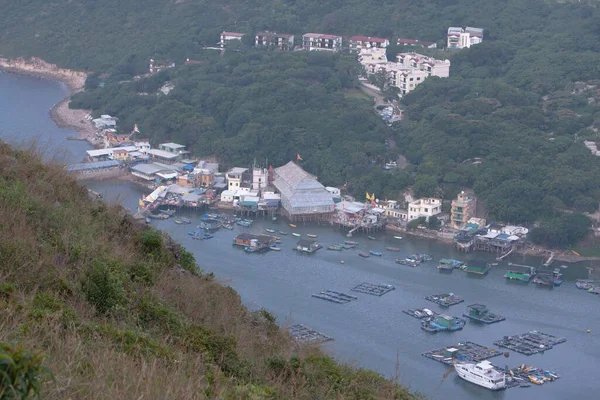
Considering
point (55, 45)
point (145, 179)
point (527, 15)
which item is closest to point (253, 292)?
point (145, 179)

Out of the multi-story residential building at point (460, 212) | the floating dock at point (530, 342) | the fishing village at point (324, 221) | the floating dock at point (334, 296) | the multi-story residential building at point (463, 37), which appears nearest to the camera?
the floating dock at point (530, 342)

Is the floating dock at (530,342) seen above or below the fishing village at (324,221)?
below

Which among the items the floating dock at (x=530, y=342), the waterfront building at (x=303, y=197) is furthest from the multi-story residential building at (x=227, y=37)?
the floating dock at (x=530, y=342)

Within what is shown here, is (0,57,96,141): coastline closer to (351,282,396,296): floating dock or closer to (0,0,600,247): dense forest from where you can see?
(0,0,600,247): dense forest

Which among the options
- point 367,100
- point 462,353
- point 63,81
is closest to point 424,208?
point 462,353

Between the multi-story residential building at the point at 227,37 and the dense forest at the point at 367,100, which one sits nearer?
the dense forest at the point at 367,100

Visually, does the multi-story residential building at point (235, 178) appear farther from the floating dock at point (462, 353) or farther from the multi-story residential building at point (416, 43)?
the multi-story residential building at point (416, 43)

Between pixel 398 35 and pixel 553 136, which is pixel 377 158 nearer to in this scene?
pixel 553 136
